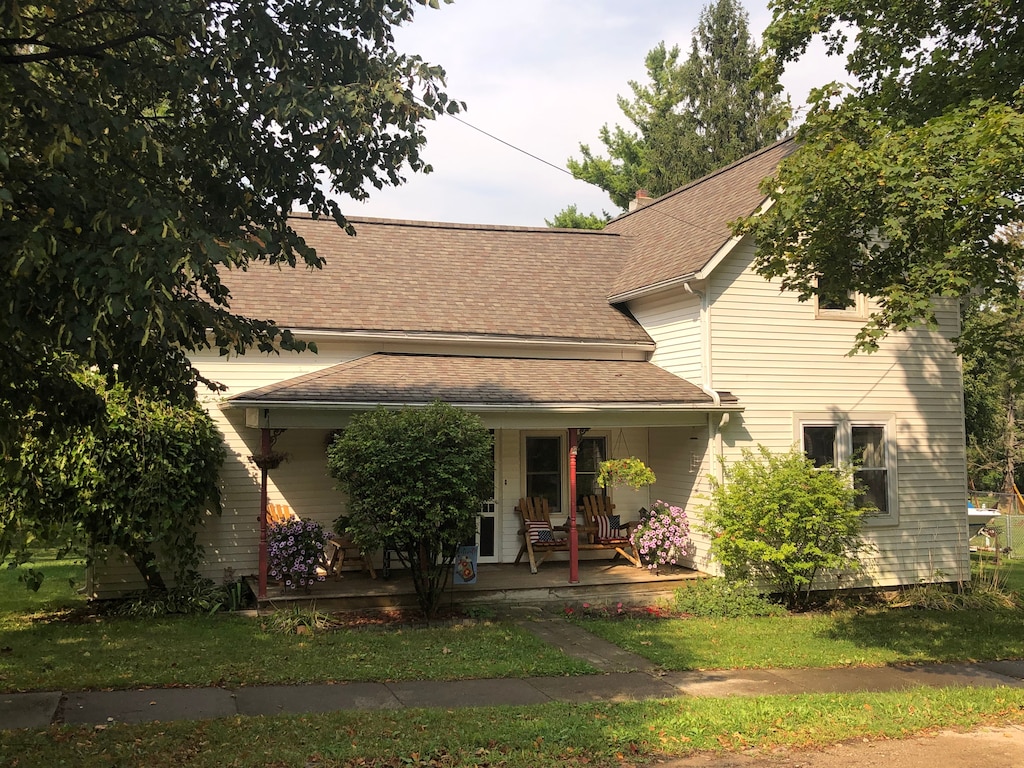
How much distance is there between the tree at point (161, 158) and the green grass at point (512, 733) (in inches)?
99.2

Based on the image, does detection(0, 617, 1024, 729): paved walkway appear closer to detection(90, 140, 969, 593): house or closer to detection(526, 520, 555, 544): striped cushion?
detection(526, 520, 555, 544): striped cushion

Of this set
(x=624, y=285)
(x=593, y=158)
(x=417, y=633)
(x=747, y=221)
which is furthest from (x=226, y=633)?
(x=593, y=158)

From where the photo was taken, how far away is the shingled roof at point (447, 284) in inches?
555

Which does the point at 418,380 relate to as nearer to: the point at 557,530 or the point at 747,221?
the point at 557,530

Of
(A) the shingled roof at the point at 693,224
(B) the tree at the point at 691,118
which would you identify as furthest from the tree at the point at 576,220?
(A) the shingled roof at the point at 693,224

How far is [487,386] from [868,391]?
6813 mm

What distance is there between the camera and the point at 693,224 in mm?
16031

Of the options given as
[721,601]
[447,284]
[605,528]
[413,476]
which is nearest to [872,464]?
[721,601]

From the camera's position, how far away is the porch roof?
11797 mm

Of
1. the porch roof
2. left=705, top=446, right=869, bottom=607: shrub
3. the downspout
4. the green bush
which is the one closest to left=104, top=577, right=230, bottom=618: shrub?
the porch roof

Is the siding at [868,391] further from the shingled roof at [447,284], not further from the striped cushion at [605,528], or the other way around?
the striped cushion at [605,528]

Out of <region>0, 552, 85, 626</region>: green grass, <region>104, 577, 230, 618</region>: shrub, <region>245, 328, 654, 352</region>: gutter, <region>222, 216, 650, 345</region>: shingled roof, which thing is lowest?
<region>0, 552, 85, 626</region>: green grass

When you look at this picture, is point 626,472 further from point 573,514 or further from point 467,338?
point 467,338

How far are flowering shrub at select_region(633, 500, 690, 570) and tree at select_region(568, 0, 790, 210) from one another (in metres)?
24.7
